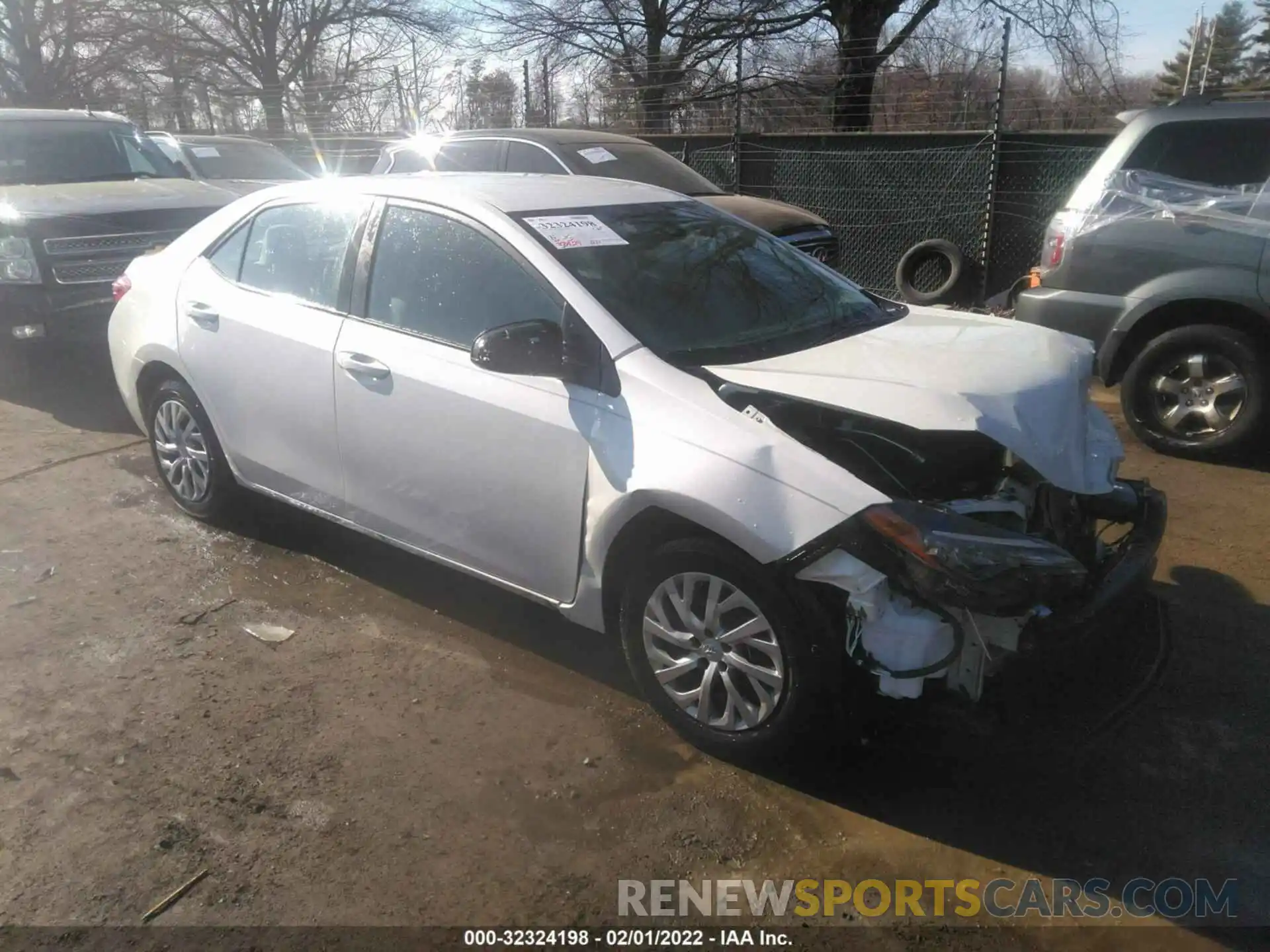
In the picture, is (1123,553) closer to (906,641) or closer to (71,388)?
(906,641)

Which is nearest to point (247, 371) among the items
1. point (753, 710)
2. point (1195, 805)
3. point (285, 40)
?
point (753, 710)

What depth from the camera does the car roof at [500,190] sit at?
390 centimetres

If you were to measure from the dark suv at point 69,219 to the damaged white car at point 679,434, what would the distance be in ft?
10.6

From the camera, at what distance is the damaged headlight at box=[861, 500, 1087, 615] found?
2.71 m

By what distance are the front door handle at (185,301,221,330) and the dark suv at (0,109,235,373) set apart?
3069 millimetres

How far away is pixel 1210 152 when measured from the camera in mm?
5840

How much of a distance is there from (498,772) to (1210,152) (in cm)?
528

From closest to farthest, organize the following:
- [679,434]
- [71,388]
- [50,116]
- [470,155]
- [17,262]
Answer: [679,434]
[17,262]
[71,388]
[50,116]
[470,155]

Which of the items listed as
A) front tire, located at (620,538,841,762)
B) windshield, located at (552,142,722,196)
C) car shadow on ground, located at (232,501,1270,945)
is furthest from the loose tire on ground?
front tire, located at (620,538,841,762)

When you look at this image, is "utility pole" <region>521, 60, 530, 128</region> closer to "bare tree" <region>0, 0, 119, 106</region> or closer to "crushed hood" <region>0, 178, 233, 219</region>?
"crushed hood" <region>0, 178, 233, 219</region>

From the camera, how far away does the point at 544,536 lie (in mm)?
3467

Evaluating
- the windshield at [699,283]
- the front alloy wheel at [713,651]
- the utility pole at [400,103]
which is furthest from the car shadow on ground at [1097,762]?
the utility pole at [400,103]

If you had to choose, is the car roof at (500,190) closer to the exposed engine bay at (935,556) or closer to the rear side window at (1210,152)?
the exposed engine bay at (935,556)

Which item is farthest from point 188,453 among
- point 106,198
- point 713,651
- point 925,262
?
point 925,262
